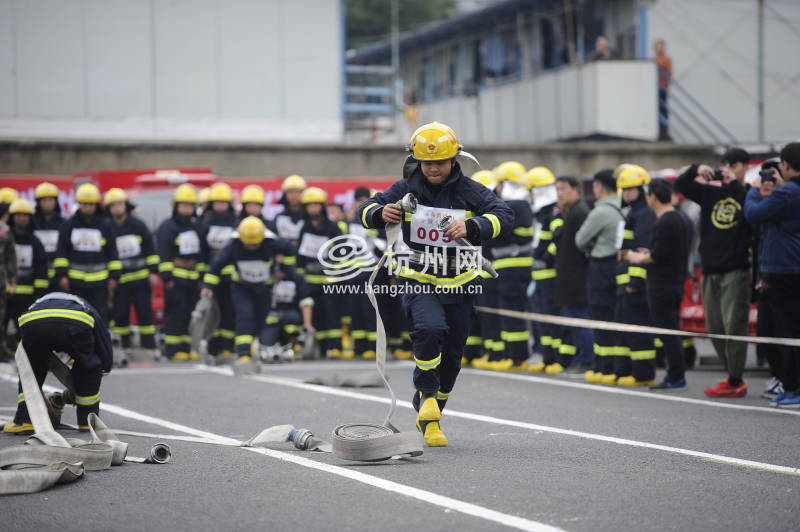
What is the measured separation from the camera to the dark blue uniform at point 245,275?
15.1 m

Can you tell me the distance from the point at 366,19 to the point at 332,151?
31055 mm

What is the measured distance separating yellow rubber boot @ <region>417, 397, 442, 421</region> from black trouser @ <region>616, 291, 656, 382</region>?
15.4 ft

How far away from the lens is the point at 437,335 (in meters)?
8.53

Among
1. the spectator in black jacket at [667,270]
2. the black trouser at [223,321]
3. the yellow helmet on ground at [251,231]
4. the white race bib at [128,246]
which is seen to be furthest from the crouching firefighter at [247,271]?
the spectator in black jacket at [667,270]

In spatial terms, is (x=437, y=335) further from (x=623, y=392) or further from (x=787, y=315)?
(x=623, y=392)

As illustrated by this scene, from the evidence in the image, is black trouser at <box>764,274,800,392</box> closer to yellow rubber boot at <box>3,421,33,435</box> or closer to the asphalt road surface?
the asphalt road surface

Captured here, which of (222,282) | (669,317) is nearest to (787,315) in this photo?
(669,317)

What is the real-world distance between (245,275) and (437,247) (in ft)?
22.5

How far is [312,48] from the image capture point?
29.6 m

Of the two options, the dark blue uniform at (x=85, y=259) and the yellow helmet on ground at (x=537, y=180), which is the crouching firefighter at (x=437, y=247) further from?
the dark blue uniform at (x=85, y=259)

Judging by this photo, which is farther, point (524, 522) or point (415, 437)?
point (415, 437)

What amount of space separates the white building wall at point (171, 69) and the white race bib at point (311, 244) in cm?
1171

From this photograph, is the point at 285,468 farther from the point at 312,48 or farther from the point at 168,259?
the point at 312,48

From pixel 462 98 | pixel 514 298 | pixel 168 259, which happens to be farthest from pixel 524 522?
pixel 462 98
